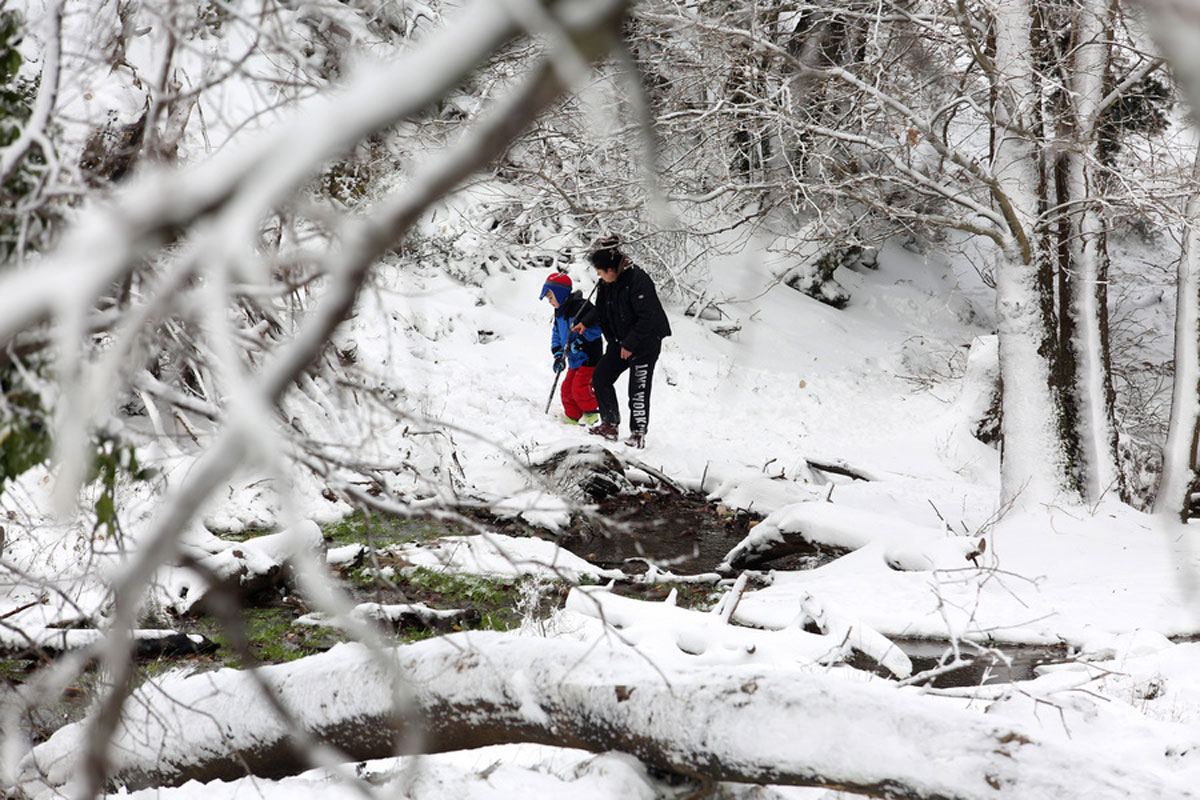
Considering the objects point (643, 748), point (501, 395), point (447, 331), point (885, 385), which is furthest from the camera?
point (885, 385)

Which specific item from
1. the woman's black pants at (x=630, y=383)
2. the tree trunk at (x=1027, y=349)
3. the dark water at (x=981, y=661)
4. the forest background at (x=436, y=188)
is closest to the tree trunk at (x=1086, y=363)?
the forest background at (x=436, y=188)

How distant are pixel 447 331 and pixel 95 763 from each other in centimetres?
1229

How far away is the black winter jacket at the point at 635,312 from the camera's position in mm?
8977

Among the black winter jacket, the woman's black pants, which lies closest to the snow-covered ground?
the woman's black pants

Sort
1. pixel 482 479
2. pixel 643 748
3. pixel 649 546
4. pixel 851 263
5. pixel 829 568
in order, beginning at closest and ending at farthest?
Result: pixel 643 748
pixel 829 568
pixel 649 546
pixel 482 479
pixel 851 263

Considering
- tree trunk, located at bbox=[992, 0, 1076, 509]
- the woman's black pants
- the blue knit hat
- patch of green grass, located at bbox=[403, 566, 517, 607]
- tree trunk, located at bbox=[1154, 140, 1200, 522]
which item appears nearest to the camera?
patch of green grass, located at bbox=[403, 566, 517, 607]

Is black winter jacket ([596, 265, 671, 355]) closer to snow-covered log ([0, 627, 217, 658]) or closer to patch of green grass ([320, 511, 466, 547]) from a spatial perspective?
patch of green grass ([320, 511, 466, 547])

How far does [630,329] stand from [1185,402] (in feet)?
16.3

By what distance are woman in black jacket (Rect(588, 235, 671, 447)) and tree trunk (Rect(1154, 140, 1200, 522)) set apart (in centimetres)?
459

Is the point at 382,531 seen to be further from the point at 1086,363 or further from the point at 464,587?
the point at 1086,363

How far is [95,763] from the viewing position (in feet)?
2.82

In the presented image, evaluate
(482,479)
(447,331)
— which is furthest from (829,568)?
(447,331)

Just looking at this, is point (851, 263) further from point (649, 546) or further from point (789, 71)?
point (649, 546)

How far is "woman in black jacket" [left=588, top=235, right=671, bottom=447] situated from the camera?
8.96 metres
